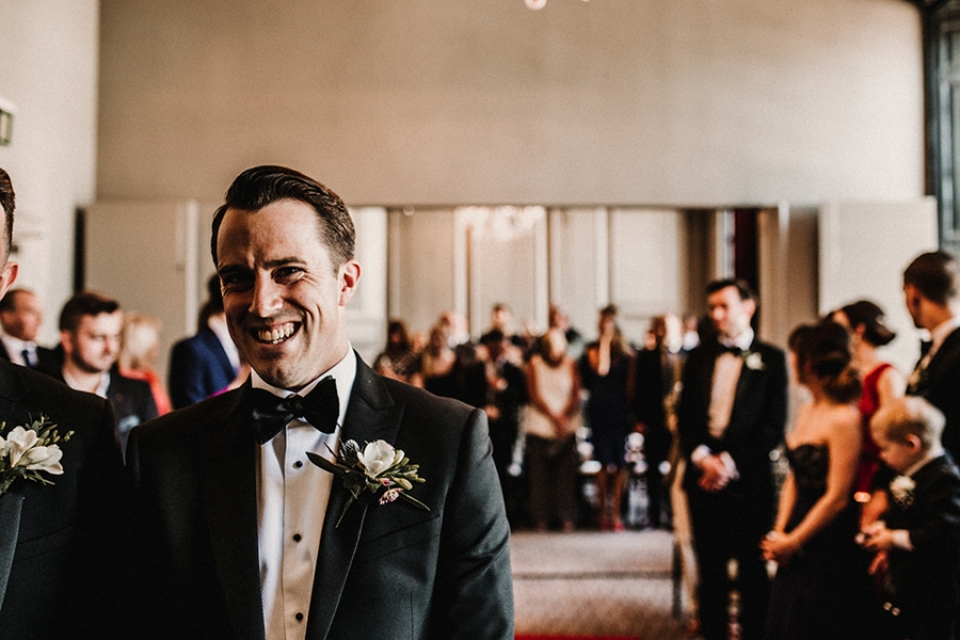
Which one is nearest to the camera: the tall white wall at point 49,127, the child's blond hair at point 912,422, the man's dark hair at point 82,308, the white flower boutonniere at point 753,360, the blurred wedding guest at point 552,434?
the child's blond hair at point 912,422

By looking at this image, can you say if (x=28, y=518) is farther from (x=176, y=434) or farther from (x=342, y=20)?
(x=342, y=20)

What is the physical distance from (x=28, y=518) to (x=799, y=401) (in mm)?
5939

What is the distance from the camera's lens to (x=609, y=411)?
6.95 m

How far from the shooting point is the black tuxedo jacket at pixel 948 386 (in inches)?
117

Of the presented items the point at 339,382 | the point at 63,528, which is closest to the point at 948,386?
the point at 339,382

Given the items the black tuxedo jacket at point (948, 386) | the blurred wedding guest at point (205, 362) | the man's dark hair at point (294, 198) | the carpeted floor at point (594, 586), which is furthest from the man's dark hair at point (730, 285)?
the man's dark hair at point (294, 198)

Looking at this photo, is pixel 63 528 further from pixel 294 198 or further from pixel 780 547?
pixel 780 547

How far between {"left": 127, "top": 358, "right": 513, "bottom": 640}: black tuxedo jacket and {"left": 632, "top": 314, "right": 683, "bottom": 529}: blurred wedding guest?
219 inches

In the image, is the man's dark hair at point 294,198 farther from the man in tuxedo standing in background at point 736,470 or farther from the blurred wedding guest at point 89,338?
the man in tuxedo standing in background at point 736,470

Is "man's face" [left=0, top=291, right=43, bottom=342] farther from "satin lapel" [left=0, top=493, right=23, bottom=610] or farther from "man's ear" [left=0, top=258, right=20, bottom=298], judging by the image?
"satin lapel" [left=0, top=493, right=23, bottom=610]

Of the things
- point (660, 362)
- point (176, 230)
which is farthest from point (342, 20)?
point (660, 362)

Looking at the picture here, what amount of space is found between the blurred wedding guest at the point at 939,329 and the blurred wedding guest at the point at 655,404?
3.53m

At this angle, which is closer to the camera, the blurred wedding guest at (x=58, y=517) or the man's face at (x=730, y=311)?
the blurred wedding guest at (x=58, y=517)

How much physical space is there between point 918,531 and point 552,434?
4279 mm
